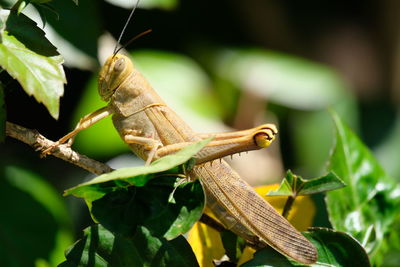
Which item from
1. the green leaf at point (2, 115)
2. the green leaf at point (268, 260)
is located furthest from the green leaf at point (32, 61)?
the green leaf at point (268, 260)

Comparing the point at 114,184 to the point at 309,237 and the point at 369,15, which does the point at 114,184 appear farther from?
the point at 369,15

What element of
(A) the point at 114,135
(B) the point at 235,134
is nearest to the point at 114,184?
(B) the point at 235,134

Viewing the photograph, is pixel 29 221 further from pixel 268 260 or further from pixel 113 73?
pixel 268 260

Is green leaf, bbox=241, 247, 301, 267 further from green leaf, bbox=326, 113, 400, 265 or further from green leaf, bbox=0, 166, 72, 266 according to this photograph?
green leaf, bbox=0, 166, 72, 266

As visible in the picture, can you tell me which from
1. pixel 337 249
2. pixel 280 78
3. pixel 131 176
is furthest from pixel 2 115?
pixel 280 78

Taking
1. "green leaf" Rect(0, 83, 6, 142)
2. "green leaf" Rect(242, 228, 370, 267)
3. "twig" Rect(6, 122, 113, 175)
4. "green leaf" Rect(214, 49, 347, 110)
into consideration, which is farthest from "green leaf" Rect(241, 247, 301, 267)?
"green leaf" Rect(214, 49, 347, 110)

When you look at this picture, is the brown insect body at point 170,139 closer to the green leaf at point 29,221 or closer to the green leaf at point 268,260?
the green leaf at point 268,260
